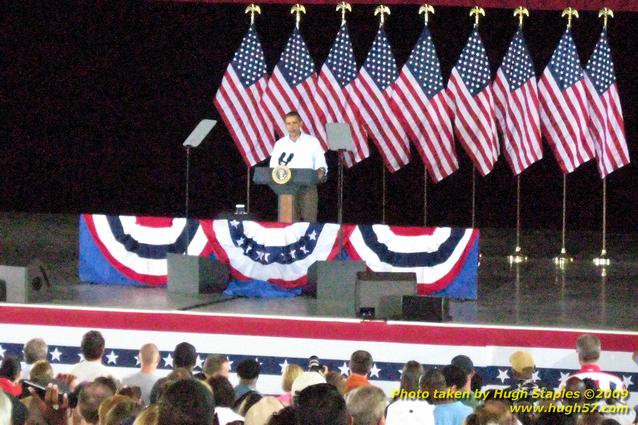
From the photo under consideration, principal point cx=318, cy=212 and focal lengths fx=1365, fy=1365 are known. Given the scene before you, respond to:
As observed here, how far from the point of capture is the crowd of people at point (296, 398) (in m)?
5.00

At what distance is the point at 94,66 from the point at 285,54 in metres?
3.34

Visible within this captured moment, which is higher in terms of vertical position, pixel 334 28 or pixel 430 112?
pixel 334 28

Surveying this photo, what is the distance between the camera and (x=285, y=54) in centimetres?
1647

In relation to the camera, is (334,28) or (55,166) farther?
(55,166)

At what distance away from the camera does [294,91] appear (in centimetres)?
1644

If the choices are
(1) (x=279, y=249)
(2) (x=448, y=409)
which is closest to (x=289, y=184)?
(1) (x=279, y=249)

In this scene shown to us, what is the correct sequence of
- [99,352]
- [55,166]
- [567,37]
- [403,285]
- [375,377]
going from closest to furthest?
[99,352] < [375,377] < [403,285] < [567,37] < [55,166]

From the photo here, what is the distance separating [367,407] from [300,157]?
821cm

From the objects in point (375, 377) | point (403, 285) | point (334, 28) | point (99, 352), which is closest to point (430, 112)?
point (334, 28)

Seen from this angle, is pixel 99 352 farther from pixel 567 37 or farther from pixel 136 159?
pixel 136 159

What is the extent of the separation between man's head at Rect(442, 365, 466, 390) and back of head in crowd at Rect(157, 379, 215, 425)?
3056 millimetres

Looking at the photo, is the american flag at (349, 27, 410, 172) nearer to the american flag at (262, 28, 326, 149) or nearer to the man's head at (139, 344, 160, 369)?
the american flag at (262, 28, 326, 149)

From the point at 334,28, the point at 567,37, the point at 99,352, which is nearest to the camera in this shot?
the point at 99,352

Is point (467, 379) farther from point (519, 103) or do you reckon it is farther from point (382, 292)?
point (519, 103)
